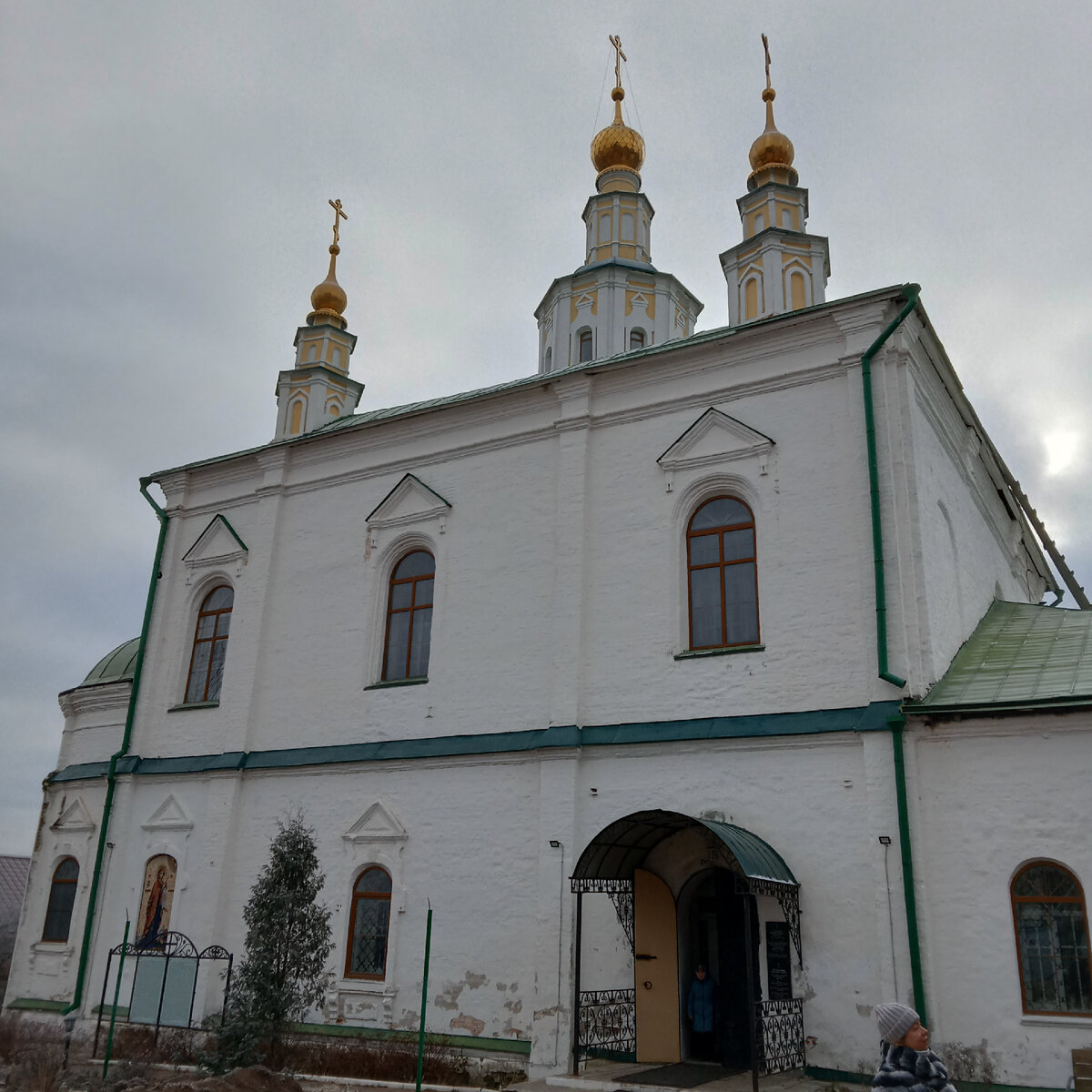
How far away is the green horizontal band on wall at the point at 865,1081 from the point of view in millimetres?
9023

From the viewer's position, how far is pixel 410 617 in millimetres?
14484

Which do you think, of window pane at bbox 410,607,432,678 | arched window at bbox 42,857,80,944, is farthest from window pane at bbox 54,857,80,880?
window pane at bbox 410,607,432,678

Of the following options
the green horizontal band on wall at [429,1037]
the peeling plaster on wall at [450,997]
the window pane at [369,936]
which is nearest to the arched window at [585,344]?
the window pane at [369,936]

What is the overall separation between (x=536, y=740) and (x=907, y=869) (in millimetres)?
4293

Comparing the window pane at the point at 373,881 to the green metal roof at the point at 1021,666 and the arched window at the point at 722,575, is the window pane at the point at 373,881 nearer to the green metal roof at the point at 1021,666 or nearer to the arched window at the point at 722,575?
the arched window at the point at 722,575

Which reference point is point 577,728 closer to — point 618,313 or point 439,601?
point 439,601

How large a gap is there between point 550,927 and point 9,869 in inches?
1254

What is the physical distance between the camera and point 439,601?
1403 cm

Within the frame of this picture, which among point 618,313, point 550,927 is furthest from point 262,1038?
point 618,313

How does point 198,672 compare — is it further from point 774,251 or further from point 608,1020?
point 774,251

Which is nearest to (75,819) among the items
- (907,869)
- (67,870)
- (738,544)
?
(67,870)

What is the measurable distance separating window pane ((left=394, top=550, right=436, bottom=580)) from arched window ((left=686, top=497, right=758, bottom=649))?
3.79 metres

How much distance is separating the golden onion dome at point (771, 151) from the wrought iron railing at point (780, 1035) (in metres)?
11.3

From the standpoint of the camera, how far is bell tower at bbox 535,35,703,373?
1866 cm
